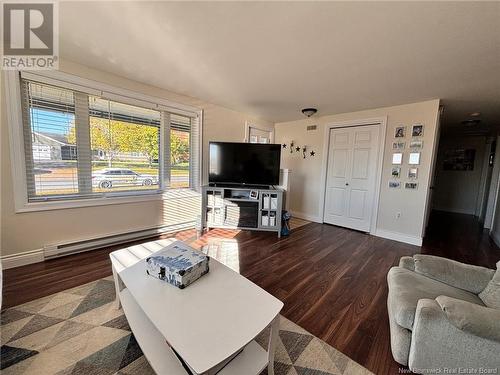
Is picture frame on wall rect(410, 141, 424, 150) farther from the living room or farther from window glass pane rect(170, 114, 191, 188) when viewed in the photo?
window glass pane rect(170, 114, 191, 188)

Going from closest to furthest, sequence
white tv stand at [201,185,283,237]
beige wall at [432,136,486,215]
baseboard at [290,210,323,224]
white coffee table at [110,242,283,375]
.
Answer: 1. white coffee table at [110,242,283,375]
2. white tv stand at [201,185,283,237]
3. baseboard at [290,210,323,224]
4. beige wall at [432,136,486,215]

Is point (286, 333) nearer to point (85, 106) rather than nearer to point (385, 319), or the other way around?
point (385, 319)

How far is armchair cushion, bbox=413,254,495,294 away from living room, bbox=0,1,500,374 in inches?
0.4

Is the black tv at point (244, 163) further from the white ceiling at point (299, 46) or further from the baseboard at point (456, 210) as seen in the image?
the baseboard at point (456, 210)

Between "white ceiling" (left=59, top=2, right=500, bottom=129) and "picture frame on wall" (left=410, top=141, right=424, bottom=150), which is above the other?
"white ceiling" (left=59, top=2, right=500, bottom=129)

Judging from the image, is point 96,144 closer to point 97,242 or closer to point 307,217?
point 97,242

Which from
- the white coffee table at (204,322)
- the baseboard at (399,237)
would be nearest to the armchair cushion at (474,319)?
the white coffee table at (204,322)

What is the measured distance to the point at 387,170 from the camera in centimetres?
352

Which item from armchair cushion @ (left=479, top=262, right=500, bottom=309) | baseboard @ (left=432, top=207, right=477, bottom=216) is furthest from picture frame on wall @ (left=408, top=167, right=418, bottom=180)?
baseboard @ (left=432, top=207, right=477, bottom=216)

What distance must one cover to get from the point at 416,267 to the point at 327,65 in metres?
2.08

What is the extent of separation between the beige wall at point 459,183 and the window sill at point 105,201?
24.0 feet

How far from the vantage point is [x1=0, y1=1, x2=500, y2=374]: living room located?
118 centimetres

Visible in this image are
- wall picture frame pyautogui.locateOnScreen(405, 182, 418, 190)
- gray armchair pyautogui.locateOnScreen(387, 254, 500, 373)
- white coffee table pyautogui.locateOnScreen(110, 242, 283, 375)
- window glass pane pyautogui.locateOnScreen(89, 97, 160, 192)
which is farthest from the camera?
wall picture frame pyautogui.locateOnScreen(405, 182, 418, 190)

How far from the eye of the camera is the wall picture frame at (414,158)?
3200 mm
